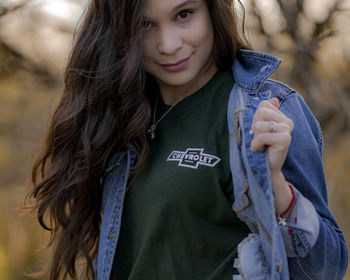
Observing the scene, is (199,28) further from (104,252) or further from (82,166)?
(104,252)

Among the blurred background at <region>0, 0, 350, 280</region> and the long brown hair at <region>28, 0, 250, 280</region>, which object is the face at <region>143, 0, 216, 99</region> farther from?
the blurred background at <region>0, 0, 350, 280</region>

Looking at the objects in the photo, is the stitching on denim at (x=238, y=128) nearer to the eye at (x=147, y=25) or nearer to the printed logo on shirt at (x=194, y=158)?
the printed logo on shirt at (x=194, y=158)

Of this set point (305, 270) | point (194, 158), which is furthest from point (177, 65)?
point (305, 270)

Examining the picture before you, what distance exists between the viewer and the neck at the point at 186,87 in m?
2.14

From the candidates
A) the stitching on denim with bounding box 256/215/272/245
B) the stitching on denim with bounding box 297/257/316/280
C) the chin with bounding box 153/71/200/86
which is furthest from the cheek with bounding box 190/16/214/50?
the stitching on denim with bounding box 297/257/316/280

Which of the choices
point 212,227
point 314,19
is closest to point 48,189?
point 212,227

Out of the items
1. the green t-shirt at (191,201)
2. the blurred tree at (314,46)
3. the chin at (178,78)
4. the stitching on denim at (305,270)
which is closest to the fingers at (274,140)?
the green t-shirt at (191,201)

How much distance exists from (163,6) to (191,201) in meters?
0.73

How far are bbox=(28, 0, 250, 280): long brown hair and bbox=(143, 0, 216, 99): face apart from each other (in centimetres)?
4

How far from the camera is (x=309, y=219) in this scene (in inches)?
65.4

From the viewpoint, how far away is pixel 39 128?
568 centimetres

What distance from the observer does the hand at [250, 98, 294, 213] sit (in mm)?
1527

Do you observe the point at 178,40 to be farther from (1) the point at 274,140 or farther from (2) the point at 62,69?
(2) the point at 62,69

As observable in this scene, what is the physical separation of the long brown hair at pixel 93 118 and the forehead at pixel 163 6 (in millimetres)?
77
